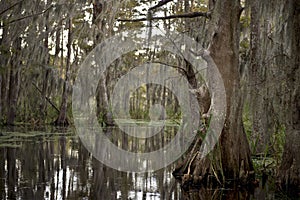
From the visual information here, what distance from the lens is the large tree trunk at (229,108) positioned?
536 cm

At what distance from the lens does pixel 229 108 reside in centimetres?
558

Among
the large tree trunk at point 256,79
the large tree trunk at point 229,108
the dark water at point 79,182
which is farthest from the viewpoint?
the large tree trunk at point 256,79

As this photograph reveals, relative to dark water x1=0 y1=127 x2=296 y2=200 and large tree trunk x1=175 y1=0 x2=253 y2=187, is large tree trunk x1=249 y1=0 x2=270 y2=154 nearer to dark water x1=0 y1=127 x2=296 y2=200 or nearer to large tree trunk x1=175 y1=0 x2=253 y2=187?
large tree trunk x1=175 y1=0 x2=253 y2=187

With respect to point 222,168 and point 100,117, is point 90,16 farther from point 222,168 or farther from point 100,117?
point 222,168

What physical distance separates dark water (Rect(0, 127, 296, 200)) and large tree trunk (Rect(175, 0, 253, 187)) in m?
0.37

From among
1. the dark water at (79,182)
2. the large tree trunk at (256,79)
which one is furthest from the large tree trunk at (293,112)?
the large tree trunk at (256,79)

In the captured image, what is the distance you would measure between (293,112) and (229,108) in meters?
0.98

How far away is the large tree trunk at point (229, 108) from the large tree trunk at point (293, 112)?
68 centimetres

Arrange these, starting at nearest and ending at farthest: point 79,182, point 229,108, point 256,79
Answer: point 79,182 → point 229,108 → point 256,79

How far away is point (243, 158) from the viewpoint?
5445mm

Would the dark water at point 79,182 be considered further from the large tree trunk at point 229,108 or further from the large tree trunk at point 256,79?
the large tree trunk at point 256,79

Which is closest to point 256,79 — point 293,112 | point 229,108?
point 229,108

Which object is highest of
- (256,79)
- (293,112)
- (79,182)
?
(256,79)

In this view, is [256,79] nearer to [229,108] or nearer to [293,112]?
[229,108]
